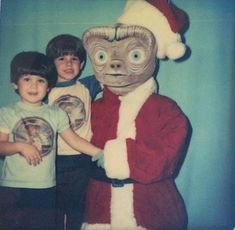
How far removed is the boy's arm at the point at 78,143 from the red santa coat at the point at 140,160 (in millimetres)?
21

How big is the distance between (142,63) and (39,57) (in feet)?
0.92

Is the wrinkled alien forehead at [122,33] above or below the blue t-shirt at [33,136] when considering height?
above

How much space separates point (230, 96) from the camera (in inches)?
51.8

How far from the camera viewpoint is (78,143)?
1.31 meters

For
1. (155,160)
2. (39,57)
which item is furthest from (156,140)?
(39,57)

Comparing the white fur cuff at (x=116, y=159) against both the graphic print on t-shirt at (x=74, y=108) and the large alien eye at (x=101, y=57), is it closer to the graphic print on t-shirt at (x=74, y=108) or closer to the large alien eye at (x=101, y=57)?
the graphic print on t-shirt at (x=74, y=108)

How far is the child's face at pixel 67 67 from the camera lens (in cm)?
131

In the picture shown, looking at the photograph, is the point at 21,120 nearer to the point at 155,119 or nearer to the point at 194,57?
the point at 155,119

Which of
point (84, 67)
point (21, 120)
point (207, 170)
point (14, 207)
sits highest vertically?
point (84, 67)

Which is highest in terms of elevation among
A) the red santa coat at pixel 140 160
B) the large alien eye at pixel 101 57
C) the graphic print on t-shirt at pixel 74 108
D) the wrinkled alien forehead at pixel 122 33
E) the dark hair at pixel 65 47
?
the wrinkled alien forehead at pixel 122 33

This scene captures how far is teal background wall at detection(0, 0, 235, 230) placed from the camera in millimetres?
1311

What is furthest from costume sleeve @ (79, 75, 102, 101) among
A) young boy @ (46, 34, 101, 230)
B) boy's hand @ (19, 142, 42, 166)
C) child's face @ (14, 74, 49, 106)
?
boy's hand @ (19, 142, 42, 166)

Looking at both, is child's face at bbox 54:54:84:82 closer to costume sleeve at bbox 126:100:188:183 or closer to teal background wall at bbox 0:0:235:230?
teal background wall at bbox 0:0:235:230

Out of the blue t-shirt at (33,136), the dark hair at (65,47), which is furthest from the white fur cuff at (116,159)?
the dark hair at (65,47)
